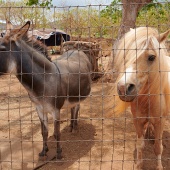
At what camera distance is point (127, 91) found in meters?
2.52

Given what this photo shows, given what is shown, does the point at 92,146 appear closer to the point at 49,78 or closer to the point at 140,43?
the point at 49,78

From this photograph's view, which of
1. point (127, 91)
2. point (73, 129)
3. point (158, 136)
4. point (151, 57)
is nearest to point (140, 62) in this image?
point (151, 57)

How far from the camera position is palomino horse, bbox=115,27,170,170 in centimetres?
258

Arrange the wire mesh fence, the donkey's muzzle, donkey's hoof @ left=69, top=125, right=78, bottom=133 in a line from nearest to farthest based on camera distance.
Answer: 1. the donkey's muzzle
2. the wire mesh fence
3. donkey's hoof @ left=69, top=125, right=78, bottom=133

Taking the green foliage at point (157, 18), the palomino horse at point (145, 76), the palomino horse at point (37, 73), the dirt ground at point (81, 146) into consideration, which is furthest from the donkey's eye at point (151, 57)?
the palomino horse at point (37, 73)

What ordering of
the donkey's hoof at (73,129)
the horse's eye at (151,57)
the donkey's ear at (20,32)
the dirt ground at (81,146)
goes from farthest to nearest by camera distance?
the donkey's hoof at (73,129), the dirt ground at (81,146), the donkey's ear at (20,32), the horse's eye at (151,57)

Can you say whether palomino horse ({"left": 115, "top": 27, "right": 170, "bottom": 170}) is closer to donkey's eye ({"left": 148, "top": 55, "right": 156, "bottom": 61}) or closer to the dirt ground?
donkey's eye ({"left": 148, "top": 55, "right": 156, "bottom": 61})

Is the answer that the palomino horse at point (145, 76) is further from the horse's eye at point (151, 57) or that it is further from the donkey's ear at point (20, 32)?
the donkey's ear at point (20, 32)

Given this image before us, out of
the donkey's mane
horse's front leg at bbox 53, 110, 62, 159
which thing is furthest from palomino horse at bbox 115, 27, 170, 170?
the donkey's mane

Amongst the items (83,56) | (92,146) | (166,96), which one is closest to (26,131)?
(92,146)

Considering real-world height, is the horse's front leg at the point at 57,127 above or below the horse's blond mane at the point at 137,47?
below

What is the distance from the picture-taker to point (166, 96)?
124 inches

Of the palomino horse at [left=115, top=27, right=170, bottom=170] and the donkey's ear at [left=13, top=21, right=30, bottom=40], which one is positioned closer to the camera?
the palomino horse at [left=115, top=27, right=170, bottom=170]

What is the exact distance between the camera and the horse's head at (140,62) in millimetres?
2549
